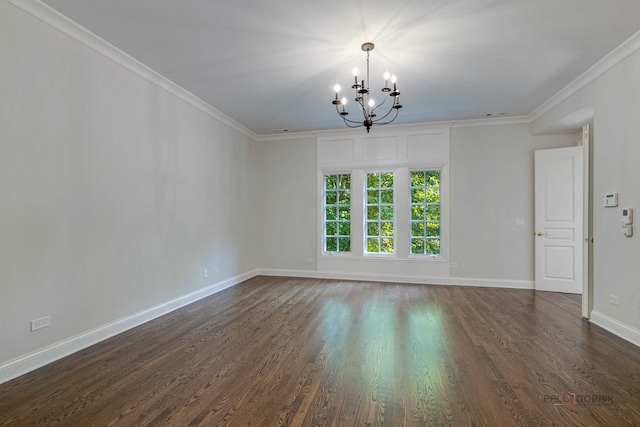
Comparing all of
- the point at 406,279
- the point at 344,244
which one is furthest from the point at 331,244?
the point at 406,279

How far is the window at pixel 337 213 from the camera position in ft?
20.2

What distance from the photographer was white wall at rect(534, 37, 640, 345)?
2980 millimetres

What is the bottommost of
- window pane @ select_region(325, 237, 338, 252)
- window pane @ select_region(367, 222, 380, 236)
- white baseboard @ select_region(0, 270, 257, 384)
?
white baseboard @ select_region(0, 270, 257, 384)

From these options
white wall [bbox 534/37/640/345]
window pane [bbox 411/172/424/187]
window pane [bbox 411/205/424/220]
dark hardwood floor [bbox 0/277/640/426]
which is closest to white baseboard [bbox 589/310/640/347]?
white wall [bbox 534/37/640/345]

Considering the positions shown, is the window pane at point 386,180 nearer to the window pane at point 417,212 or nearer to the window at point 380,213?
the window at point 380,213

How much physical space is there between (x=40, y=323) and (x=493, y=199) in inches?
244

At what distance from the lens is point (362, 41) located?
3.00 metres

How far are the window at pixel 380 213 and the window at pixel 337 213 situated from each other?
1.31ft

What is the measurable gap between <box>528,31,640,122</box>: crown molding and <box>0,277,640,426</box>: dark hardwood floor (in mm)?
2840

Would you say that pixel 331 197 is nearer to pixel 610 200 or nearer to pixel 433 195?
pixel 433 195

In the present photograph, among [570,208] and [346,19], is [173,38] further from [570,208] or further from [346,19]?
[570,208]

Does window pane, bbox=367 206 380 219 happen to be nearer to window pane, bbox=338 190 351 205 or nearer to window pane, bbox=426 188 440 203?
window pane, bbox=338 190 351 205

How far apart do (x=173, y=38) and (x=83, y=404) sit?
3093mm

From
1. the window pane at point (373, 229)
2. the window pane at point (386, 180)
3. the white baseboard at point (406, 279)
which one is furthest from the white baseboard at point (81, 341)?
the window pane at point (386, 180)
